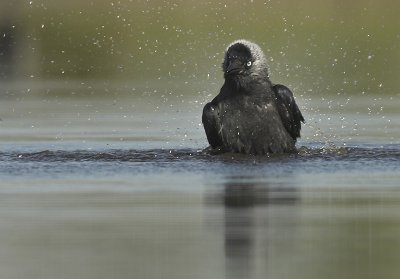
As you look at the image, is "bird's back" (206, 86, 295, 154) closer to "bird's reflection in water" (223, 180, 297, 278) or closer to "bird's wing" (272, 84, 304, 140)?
"bird's wing" (272, 84, 304, 140)

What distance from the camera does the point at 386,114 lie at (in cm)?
1720

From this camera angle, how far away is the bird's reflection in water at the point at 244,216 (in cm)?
859

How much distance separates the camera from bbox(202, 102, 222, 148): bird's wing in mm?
13680

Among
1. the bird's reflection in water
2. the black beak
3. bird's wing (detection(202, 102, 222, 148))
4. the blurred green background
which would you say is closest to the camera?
the bird's reflection in water

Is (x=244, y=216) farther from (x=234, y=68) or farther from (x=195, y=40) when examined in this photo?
(x=195, y=40)

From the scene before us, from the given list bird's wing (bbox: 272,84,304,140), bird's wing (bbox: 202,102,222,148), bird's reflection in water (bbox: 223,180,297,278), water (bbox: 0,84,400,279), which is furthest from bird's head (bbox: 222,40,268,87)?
bird's reflection in water (bbox: 223,180,297,278)

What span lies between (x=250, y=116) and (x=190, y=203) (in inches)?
123

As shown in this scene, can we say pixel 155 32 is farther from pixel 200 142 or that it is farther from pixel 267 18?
pixel 200 142

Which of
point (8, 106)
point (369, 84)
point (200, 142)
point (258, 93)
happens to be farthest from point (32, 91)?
point (258, 93)

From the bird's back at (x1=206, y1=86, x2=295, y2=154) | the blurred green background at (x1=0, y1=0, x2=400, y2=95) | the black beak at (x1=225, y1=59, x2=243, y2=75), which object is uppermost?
the blurred green background at (x1=0, y1=0, x2=400, y2=95)

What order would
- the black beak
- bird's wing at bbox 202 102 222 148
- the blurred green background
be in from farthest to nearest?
the blurred green background < the black beak < bird's wing at bbox 202 102 222 148

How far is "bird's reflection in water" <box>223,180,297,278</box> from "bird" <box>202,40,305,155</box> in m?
2.05

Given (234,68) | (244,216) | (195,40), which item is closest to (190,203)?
(244,216)

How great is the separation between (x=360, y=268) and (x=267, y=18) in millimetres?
20184
